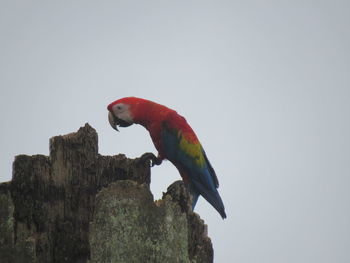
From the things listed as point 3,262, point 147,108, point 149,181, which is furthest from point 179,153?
point 3,262

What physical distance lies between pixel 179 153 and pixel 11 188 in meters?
4.22

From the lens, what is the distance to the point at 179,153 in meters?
6.92

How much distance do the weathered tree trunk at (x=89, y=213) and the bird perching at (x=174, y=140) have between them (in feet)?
11.2

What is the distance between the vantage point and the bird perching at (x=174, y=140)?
22.2 ft

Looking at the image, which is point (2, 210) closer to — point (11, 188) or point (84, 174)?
point (11, 188)

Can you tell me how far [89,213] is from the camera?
9.62 feet

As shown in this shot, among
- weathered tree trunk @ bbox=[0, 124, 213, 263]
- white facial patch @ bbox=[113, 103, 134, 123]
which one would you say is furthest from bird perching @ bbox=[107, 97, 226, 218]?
weathered tree trunk @ bbox=[0, 124, 213, 263]

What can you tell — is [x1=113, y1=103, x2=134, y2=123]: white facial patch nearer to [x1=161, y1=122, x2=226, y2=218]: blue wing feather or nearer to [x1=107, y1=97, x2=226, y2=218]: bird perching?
[x1=107, y1=97, x2=226, y2=218]: bird perching

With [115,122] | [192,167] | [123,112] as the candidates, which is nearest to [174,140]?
[192,167]

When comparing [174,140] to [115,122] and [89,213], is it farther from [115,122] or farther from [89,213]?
[89,213]

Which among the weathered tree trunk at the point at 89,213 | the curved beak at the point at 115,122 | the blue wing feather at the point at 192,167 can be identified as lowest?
A: the weathered tree trunk at the point at 89,213

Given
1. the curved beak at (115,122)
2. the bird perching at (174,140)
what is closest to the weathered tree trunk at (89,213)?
the bird perching at (174,140)

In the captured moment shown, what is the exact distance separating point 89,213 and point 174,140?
399 centimetres

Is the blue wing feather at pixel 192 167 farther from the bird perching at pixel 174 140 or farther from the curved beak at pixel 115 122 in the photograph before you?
the curved beak at pixel 115 122
